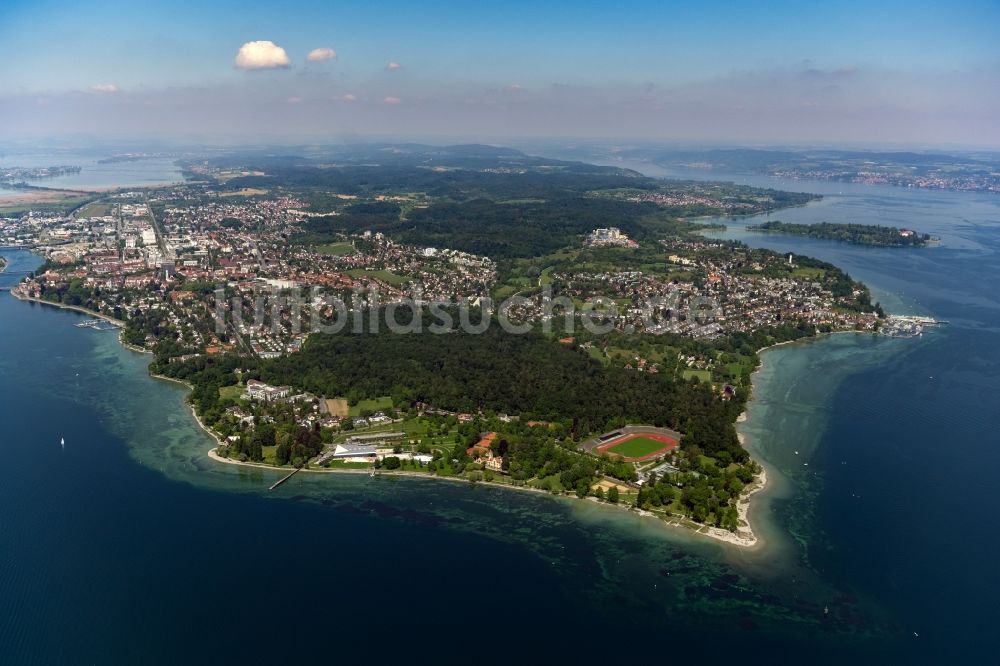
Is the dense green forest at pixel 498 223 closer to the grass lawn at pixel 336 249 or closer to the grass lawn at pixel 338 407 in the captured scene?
the grass lawn at pixel 336 249

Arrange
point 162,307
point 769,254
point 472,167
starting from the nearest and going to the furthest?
1. point 162,307
2. point 769,254
3. point 472,167

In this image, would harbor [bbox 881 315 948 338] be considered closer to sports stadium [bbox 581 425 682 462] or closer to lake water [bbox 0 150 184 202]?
sports stadium [bbox 581 425 682 462]

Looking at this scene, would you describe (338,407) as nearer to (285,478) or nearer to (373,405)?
(373,405)

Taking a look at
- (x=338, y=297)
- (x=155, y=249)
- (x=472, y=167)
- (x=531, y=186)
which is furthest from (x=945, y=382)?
(x=472, y=167)

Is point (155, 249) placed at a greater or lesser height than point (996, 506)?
greater

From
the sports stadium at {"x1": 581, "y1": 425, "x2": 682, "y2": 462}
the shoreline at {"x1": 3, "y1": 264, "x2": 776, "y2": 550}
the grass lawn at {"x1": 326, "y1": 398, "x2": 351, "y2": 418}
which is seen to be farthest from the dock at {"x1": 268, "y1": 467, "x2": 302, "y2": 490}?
the sports stadium at {"x1": 581, "y1": 425, "x2": 682, "y2": 462}

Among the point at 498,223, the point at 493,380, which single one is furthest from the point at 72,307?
the point at 498,223

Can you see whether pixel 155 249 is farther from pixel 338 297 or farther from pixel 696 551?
pixel 696 551
